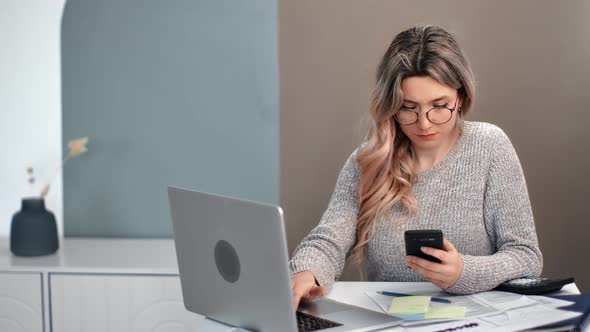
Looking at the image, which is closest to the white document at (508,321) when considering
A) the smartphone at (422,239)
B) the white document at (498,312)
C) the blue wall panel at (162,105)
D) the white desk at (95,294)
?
the white document at (498,312)

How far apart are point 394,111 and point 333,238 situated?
39 centimetres

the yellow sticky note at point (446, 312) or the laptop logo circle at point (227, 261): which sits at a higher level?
the laptop logo circle at point (227, 261)

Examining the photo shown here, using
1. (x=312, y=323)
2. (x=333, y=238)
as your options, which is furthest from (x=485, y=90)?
(x=312, y=323)

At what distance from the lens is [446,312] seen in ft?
5.08

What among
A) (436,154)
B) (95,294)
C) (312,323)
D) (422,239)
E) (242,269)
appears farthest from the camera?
(95,294)

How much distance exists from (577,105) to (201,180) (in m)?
1.52

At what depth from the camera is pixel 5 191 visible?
314cm

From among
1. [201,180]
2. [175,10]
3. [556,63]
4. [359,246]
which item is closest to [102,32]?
[175,10]

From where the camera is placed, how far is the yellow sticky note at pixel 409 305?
1.56 m

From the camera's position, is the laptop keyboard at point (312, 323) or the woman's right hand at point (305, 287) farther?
the woman's right hand at point (305, 287)

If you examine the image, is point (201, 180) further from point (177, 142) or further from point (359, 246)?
point (359, 246)

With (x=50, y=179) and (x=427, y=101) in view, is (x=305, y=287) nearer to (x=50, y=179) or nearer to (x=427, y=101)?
(x=427, y=101)

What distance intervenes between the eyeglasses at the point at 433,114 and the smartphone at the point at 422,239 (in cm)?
41

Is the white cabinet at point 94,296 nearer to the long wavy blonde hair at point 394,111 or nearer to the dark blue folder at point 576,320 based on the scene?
the long wavy blonde hair at point 394,111
